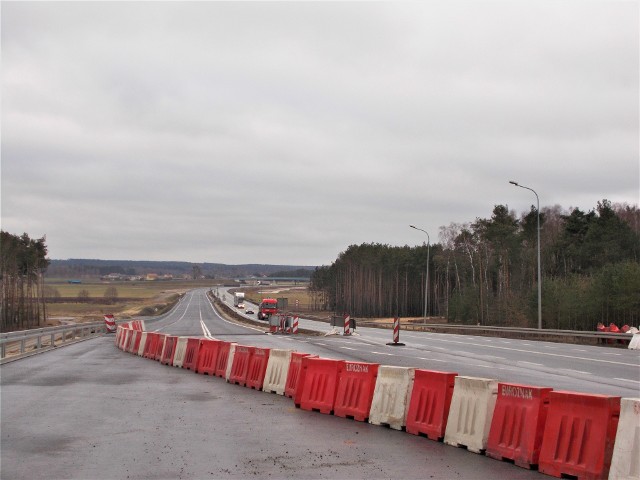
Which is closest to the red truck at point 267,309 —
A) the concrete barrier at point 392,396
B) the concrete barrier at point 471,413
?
the concrete barrier at point 392,396

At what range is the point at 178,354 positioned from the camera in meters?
21.4

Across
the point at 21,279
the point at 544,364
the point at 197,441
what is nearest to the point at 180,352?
the point at 544,364

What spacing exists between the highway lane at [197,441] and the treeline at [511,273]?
1586 inches

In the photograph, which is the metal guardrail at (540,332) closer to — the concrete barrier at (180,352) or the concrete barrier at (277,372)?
the concrete barrier at (180,352)

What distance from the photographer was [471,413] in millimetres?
Answer: 9352

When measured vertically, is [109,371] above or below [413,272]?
below

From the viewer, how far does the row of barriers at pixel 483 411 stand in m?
7.43

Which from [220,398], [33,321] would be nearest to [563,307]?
[220,398]

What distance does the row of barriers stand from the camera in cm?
743

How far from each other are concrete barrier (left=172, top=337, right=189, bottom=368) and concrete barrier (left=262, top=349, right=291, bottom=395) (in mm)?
6213

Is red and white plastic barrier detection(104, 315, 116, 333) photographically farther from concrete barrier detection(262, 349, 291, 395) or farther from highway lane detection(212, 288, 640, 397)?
concrete barrier detection(262, 349, 291, 395)

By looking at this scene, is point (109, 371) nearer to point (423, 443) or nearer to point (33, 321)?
point (423, 443)

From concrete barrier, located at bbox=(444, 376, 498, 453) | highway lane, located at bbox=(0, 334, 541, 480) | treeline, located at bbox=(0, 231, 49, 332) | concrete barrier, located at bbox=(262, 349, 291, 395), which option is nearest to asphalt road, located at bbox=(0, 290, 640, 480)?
highway lane, located at bbox=(0, 334, 541, 480)

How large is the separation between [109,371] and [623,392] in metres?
13.3
